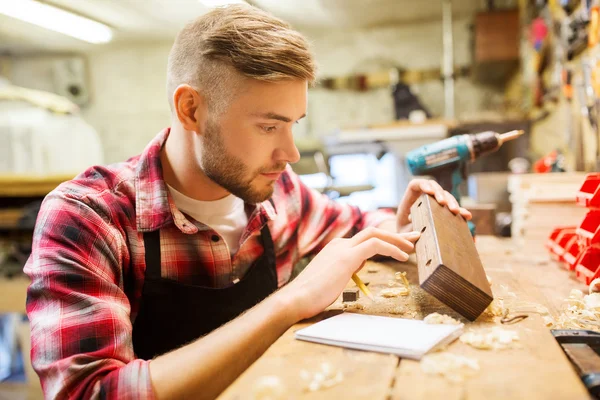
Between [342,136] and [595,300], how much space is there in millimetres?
3996

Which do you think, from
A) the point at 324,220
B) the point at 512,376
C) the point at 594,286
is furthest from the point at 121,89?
the point at 512,376

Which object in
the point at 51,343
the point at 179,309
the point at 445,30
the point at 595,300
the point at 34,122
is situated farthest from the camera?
the point at 445,30

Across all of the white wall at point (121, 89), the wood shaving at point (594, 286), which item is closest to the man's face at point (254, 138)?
the wood shaving at point (594, 286)

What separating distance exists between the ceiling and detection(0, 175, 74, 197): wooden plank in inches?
95.2

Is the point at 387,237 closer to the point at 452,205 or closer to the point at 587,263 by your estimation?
the point at 452,205

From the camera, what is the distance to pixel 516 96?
539 cm

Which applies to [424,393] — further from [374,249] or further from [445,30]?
[445,30]

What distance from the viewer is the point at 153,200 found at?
136 cm

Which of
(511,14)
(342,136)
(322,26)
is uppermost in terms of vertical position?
(322,26)

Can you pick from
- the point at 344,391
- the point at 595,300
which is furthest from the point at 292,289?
the point at 595,300

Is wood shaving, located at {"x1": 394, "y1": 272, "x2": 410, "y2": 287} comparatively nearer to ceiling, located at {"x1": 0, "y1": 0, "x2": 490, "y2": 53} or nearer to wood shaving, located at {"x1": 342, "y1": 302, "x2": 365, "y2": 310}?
wood shaving, located at {"x1": 342, "y1": 302, "x2": 365, "y2": 310}

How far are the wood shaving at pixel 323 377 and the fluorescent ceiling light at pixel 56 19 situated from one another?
5.75 meters

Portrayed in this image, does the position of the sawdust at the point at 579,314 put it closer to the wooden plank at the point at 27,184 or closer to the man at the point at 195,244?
the man at the point at 195,244

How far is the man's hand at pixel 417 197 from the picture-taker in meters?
1.39
